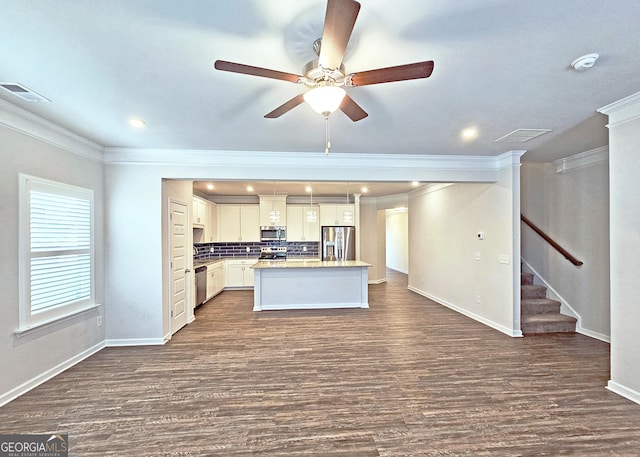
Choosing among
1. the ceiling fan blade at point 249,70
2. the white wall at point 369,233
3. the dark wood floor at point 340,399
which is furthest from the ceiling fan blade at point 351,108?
the white wall at point 369,233

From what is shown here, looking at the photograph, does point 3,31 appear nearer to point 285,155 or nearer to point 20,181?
point 20,181

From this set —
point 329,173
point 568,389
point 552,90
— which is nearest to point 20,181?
point 329,173

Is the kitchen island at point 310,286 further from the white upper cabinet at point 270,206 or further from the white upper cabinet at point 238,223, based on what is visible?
the white upper cabinet at point 238,223

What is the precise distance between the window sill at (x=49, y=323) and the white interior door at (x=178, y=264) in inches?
38.1

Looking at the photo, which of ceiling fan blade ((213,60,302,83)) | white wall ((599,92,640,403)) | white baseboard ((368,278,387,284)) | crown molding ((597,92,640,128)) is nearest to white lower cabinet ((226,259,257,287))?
white baseboard ((368,278,387,284))

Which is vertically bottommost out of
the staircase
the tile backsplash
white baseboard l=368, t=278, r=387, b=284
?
white baseboard l=368, t=278, r=387, b=284

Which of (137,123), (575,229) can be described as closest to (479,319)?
(575,229)

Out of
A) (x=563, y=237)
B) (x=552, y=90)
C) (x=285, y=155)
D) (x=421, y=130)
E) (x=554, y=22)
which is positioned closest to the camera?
(x=554, y=22)

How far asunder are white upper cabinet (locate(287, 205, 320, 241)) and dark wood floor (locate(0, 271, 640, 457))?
13.4ft

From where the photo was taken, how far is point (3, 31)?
1635mm

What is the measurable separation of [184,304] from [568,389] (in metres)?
4.93

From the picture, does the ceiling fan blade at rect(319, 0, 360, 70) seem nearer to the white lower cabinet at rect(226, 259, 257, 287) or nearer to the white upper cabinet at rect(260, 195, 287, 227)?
the white upper cabinet at rect(260, 195, 287, 227)

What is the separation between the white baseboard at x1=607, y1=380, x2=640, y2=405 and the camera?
A: 8.27ft

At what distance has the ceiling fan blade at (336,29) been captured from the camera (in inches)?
46.9
